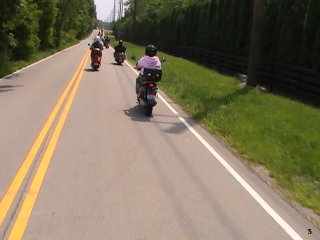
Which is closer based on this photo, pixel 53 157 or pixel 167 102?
pixel 53 157

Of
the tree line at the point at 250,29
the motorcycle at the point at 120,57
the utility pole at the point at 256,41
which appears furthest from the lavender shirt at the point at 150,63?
the motorcycle at the point at 120,57

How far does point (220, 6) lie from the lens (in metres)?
30.2

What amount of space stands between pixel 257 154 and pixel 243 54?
1695 cm

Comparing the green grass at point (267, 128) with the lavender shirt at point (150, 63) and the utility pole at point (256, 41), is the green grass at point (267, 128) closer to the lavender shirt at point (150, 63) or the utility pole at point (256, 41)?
the utility pole at point (256, 41)

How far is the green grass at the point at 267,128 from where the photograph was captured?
7812 millimetres

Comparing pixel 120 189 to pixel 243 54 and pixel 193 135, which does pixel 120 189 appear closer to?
pixel 193 135

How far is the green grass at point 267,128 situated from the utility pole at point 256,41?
122 centimetres

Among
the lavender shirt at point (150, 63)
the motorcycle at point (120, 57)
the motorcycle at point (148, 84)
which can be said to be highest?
the lavender shirt at point (150, 63)

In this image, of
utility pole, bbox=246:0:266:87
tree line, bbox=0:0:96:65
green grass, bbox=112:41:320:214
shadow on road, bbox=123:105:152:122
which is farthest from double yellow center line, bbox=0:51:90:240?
tree line, bbox=0:0:96:65

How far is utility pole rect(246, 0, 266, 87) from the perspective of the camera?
60.1 feet

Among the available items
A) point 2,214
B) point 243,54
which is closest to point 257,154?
point 2,214

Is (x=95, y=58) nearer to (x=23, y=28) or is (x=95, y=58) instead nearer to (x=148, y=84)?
(x=23, y=28)

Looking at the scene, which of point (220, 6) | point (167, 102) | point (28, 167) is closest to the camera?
point (28, 167)

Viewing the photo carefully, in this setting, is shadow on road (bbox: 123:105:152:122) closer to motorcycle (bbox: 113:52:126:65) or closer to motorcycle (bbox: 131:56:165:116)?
motorcycle (bbox: 131:56:165:116)
